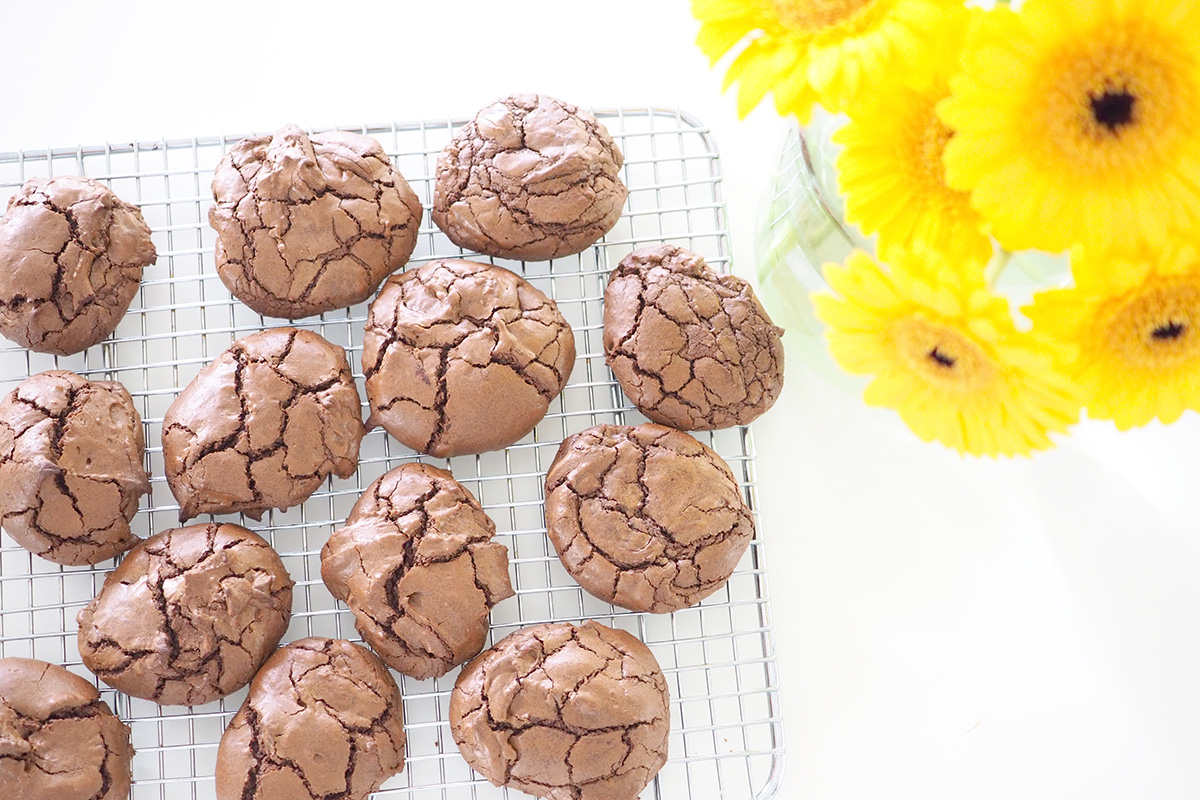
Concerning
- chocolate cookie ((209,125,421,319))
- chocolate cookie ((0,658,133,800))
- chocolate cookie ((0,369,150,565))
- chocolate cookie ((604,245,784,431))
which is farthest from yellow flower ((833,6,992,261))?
chocolate cookie ((0,658,133,800))

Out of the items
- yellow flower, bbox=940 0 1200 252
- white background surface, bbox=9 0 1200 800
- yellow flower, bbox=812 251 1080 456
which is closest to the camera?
yellow flower, bbox=940 0 1200 252

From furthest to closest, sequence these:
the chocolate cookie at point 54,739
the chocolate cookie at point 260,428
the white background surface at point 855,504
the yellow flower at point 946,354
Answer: the white background surface at point 855,504
the chocolate cookie at point 260,428
the chocolate cookie at point 54,739
the yellow flower at point 946,354

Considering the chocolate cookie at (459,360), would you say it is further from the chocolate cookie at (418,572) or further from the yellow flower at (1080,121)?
the yellow flower at (1080,121)

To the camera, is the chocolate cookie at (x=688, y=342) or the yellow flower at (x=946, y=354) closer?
the yellow flower at (x=946, y=354)

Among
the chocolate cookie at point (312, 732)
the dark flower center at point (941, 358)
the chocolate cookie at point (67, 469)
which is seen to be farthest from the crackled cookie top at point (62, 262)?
Answer: the dark flower center at point (941, 358)

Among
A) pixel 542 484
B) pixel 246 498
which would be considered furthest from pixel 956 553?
pixel 246 498

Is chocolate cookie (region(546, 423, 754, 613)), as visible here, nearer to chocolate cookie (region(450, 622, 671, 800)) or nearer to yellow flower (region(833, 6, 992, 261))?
chocolate cookie (region(450, 622, 671, 800))

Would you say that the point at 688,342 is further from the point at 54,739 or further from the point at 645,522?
the point at 54,739
